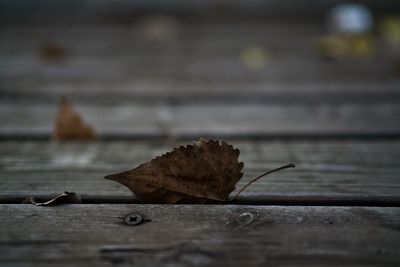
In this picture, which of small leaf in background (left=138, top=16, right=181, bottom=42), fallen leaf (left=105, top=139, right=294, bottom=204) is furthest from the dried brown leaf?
small leaf in background (left=138, top=16, right=181, bottom=42)

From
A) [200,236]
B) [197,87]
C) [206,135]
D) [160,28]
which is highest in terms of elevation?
[160,28]

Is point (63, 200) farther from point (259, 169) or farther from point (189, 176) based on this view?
point (259, 169)

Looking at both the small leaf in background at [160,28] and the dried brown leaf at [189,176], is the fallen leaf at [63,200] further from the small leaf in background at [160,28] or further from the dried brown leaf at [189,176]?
the small leaf in background at [160,28]

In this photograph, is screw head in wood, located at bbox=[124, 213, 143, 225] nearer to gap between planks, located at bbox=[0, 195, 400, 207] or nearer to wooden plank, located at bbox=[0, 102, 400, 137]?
gap between planks, located at bbox=[0, 195, 400, 207]

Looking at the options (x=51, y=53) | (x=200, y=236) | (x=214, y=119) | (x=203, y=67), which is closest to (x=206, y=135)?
(x=214, y=119)

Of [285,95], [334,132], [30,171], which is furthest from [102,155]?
[285,95]
